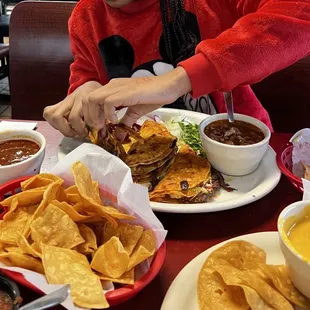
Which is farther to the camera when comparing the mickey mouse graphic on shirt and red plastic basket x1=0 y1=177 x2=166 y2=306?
the mickey mouse graphic on shirt

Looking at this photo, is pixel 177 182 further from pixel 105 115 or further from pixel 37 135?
pixel 37 135

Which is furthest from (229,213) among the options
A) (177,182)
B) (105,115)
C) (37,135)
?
(37,135)

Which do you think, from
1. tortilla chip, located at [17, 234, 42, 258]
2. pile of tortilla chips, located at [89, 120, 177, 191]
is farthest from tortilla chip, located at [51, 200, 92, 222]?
pile of tortilla chips, located at [89, 120, 177, 191]

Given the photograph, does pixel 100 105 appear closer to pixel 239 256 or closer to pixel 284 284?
pixel 239 256

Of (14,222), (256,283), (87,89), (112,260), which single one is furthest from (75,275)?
(87,89)

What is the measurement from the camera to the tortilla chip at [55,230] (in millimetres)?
900

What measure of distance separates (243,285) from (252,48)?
2.14ft

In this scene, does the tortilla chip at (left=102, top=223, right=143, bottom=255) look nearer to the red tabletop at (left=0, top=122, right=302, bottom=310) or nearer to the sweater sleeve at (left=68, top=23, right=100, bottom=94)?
the red tabletop at (left=0, top=122, right=302, bottom=310)

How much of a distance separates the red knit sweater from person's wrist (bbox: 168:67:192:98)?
14 mm

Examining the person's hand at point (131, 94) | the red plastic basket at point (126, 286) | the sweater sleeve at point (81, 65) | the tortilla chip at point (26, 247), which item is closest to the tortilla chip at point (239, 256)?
the red plastic basket at point (126, 286)

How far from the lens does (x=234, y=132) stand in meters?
1.33

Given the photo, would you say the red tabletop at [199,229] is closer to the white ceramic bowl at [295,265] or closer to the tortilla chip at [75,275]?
the tortilla chip at [75,275]

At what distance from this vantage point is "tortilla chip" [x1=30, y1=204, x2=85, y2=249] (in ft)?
2.95

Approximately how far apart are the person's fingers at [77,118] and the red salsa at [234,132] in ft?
1.17
